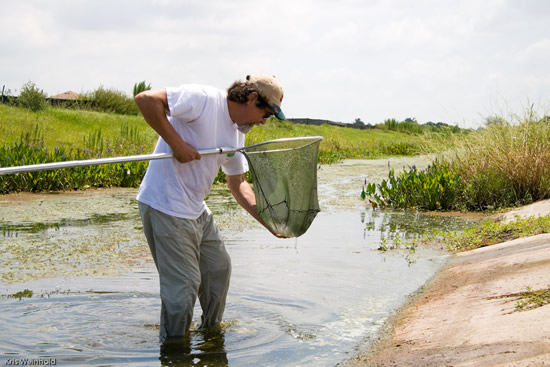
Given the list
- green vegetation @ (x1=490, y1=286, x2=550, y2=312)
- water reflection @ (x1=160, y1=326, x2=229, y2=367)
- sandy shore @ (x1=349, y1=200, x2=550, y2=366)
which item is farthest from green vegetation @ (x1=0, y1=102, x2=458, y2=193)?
water reflection @ (x1=160, y1=326, x2=229, y2=367)

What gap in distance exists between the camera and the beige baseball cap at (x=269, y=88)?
4.16 meters

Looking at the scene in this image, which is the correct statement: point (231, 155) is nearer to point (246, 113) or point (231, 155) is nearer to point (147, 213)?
point (246, 113)

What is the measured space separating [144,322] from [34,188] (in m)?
9.46

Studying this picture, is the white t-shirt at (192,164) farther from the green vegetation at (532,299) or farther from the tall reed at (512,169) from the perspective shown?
the tall reed at (512,169)

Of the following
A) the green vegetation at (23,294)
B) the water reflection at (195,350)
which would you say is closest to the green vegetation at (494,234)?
the water reflection at (195,350)

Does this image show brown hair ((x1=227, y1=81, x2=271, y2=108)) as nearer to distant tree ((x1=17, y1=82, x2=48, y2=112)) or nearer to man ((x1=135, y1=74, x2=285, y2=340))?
man ((x1=135, y1=74, x2=285, y2=340))

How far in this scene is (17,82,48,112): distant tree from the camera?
103 ft

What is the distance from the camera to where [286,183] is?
4.88m

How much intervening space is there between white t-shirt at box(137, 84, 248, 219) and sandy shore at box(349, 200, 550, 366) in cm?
145

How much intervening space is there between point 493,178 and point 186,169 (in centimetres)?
897

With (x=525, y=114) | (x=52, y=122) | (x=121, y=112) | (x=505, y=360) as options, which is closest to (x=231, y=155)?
(x=505, y=360)

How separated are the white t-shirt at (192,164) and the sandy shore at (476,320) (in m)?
1.45

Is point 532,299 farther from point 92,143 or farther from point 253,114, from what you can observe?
point 92,143

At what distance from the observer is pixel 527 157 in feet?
38.4
